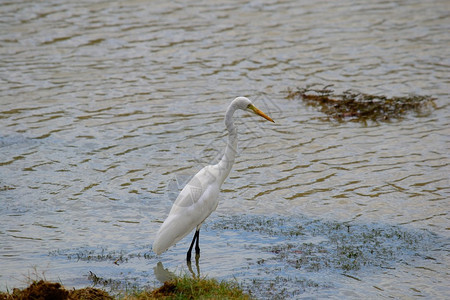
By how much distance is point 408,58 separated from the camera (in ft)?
47.2

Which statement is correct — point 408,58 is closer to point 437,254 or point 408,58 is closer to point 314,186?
point 314,186

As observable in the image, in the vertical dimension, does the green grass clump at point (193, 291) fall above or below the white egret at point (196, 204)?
below

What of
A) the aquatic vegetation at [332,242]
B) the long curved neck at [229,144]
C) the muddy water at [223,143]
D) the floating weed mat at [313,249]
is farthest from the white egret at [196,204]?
the aquatic vegetation at [332,242]

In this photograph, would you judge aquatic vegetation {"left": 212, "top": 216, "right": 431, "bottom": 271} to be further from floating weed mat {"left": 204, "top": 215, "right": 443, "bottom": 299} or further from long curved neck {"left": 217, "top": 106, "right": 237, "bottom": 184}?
long curved neck {"left": 217, "top": 106, "right": 237, "bottom": 184}

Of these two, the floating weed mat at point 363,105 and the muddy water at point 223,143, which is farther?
the floating weed mat at point 363,105

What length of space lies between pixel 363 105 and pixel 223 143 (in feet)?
9.71

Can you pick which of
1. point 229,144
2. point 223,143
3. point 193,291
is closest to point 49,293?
point 193,291

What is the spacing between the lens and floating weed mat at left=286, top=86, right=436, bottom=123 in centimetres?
1187

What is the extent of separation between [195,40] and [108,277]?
997cm

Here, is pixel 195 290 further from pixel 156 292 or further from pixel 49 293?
pixel 49 293

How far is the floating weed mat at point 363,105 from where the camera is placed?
11867 mm

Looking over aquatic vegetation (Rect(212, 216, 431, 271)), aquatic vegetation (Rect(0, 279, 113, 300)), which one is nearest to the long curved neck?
aquatic vegetation (Rect(212, 216, 431, 271))

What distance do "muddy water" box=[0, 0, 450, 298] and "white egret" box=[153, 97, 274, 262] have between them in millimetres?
323

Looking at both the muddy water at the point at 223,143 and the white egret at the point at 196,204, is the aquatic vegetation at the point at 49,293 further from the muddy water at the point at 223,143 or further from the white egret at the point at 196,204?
the white egret at the point at 196,204
